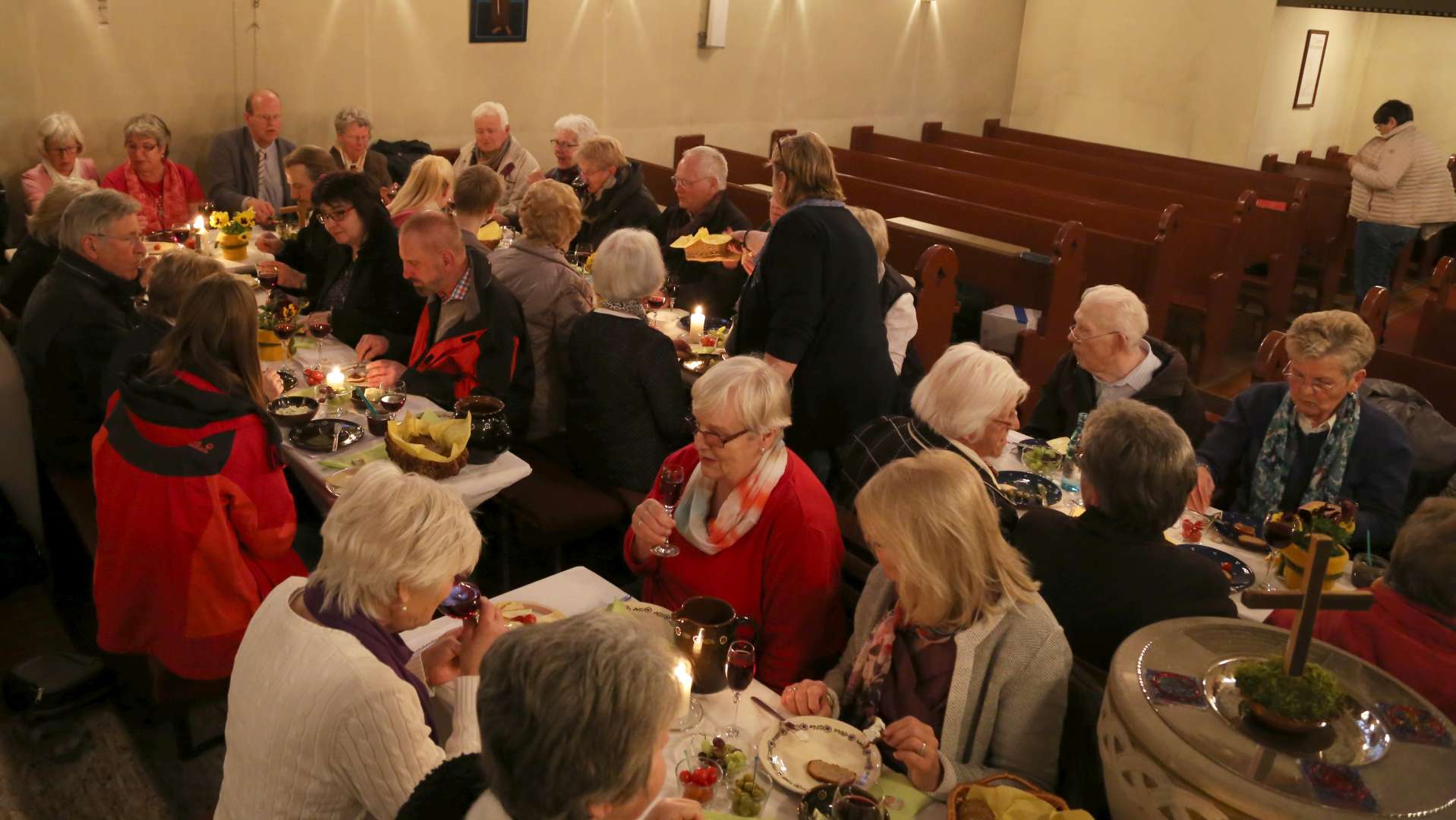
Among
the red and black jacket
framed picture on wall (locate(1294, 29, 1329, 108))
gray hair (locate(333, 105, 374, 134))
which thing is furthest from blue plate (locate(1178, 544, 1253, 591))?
framed picture on wall (locate(1294, 29, 1329, 108))

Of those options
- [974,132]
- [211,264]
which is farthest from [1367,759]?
[974,132]

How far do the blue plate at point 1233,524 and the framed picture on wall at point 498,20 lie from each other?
6.60 metres

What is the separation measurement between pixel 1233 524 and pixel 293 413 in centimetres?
288

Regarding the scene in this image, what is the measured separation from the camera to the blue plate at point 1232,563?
3080 mm

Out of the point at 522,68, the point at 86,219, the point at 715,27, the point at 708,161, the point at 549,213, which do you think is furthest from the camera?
the point at 715,27

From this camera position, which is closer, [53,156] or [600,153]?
[600,153]

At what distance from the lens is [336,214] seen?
4.55 metres

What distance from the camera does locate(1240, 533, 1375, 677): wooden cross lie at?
1.57 meters

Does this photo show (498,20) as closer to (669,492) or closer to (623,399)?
(623,399)

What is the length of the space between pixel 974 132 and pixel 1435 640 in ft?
36.3

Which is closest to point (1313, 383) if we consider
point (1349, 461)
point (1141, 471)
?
point (1349, 461)

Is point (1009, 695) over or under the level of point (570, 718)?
under

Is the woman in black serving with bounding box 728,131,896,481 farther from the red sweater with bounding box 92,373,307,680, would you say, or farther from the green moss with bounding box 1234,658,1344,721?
the green moss with bounding box 1234,658,1344,721

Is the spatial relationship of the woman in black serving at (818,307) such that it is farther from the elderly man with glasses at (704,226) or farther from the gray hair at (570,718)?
the gray hair at (570,718)
